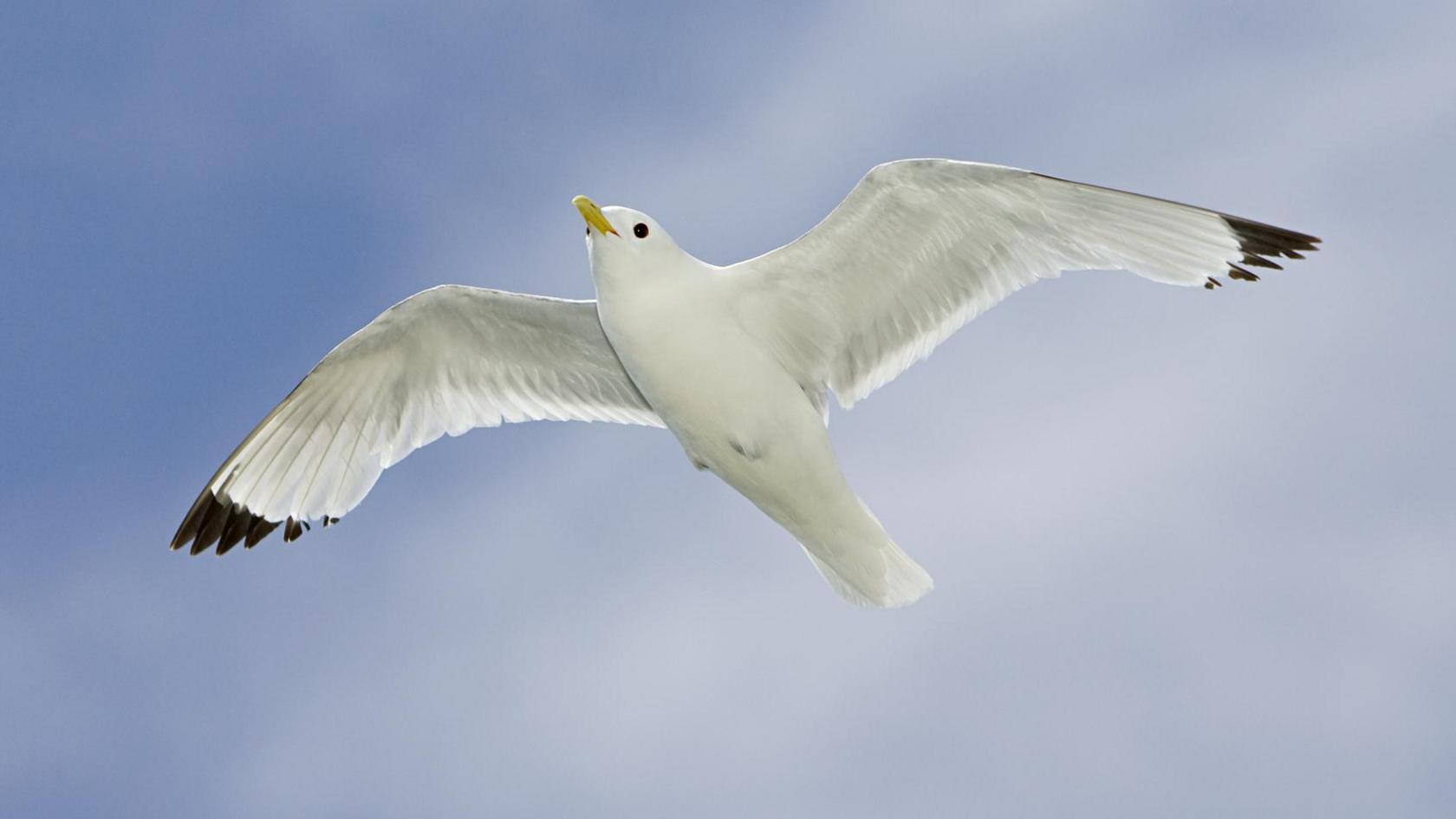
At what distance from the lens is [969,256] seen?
8508mm

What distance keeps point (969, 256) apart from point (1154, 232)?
88 cm

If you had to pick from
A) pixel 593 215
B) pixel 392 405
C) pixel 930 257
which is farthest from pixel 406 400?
pixel 930 257

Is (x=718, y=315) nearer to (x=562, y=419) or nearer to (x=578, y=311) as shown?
(x=578, y=311)

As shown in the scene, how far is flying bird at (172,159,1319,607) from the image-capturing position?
8.18 meters

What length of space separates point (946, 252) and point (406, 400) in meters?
3.05

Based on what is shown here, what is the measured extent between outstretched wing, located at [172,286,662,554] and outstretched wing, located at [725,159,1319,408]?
A: 1.15m

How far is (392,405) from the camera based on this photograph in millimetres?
9477

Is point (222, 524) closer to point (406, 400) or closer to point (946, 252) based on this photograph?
point (406, 400)

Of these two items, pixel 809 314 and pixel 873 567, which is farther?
pixel 873 567

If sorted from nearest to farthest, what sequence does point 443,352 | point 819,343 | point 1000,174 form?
point 1000,174 < point 819,343 < point 443,352

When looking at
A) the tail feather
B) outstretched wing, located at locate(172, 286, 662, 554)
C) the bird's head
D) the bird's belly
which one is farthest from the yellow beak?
the tail feather

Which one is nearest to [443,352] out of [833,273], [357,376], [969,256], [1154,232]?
[357,376]

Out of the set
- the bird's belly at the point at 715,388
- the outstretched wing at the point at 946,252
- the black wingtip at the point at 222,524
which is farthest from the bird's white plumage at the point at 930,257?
the black wingtip at the point at 222,524

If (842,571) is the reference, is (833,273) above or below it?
above
